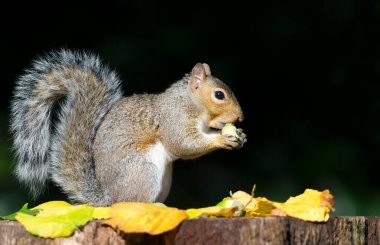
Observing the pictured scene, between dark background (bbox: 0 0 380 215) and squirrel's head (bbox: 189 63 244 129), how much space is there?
3.09ft

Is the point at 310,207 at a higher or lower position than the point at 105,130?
lower

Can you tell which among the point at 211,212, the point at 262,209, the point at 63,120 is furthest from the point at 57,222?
the point at 63,120

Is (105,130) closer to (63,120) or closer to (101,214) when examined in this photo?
(63,120)

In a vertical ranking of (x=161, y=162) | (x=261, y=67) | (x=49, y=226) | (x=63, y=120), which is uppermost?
(x=261, y=67)

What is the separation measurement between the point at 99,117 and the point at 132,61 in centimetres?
116

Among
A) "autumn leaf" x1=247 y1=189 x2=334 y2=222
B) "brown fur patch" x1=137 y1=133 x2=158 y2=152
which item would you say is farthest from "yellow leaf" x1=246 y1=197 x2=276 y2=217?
"brown fur patch" x1=137 y1=133 x2=158 y2=152

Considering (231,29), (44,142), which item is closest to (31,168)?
(44,142)

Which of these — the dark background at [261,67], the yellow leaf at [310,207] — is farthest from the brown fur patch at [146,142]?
the dark background at [261,67]

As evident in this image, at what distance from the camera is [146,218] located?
5.52ft

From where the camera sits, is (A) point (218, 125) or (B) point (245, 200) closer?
(B) point (245, 200)

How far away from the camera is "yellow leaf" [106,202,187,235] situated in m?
1.67

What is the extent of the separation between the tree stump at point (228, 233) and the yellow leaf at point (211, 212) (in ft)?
0.25

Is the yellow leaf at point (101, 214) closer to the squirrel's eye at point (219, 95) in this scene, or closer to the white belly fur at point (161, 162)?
the white belly fur at point (161, 162)

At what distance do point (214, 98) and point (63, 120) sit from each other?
1.66 feet
